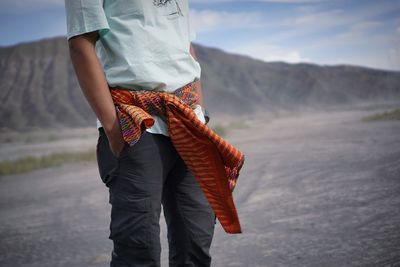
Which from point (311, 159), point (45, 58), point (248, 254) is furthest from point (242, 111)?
point (248, 254)

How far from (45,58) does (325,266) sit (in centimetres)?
6285

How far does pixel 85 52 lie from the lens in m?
1.41

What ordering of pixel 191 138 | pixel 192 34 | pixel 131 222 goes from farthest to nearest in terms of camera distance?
pixel 192 34
pixel 191 138
pixel 131 222

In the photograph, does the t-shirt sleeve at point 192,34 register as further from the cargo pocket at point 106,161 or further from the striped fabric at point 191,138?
the cargo pocket at point 106,161

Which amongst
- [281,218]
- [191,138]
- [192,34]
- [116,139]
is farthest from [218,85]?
[116,139]

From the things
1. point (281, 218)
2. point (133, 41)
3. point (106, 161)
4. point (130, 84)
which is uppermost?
point (133, 41)

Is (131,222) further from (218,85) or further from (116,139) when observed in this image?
(218,85)

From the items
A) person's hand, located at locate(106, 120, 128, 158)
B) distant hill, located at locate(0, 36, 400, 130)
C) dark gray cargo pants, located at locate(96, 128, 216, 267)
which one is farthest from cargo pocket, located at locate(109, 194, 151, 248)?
distant hill, located at locate(0, 36, 400, 130)

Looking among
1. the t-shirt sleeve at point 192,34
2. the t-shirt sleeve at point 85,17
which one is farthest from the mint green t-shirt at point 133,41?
the t-shirt sleeve at point 192,34

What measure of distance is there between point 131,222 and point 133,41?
64 cm

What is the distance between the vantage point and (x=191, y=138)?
1.51 m

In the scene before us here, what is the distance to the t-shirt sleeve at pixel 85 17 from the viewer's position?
1384 mm

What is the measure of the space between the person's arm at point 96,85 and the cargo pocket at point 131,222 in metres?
0.18

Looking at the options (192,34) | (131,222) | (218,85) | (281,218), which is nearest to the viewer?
(131,222)
